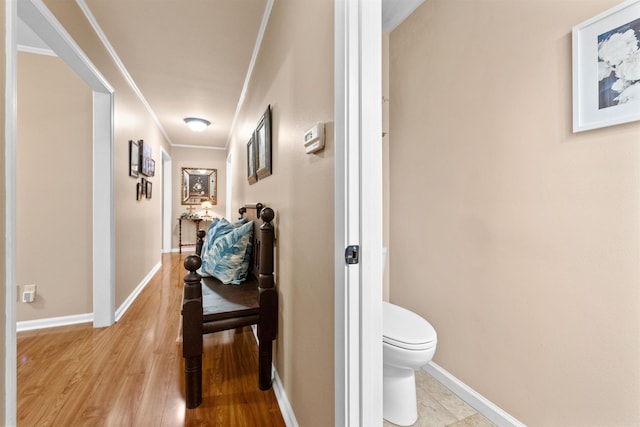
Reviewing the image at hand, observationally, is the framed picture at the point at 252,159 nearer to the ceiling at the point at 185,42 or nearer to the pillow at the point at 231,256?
the pillow at the point at 231,256

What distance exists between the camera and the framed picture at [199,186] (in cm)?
612

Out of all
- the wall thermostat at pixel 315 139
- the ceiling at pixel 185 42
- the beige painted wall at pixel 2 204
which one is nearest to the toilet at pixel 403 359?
the wall thermostat at pixel 315 139

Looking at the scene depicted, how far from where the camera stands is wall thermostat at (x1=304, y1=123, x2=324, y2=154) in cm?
95

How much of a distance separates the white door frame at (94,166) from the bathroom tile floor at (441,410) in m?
1.74

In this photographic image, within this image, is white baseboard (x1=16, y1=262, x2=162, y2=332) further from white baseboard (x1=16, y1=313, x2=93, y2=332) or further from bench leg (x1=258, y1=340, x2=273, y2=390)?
bench leg (x1=258, y1=340, x2=273, y2=390)

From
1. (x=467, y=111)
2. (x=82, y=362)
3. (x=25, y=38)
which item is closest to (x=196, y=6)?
(x=25, y=38)

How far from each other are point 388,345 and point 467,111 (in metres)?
1.37

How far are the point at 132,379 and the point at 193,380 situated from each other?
584 millimetres

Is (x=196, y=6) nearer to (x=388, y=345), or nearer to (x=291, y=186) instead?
(x=291, y=186)

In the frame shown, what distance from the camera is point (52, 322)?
7.82ft

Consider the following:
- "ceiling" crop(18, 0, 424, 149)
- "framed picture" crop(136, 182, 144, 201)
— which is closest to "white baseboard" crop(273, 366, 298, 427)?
"ceiling" crop(18, 0, 424, 149)

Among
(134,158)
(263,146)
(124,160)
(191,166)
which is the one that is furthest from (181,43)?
(191,166)

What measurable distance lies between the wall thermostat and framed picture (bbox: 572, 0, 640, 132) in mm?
1079

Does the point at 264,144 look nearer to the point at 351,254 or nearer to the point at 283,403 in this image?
the point at 351,254
